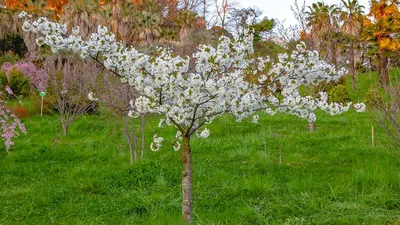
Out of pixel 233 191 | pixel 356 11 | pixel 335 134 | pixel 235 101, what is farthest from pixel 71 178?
pixel 356 11

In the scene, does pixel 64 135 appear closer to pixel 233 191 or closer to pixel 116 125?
pixel 116 125

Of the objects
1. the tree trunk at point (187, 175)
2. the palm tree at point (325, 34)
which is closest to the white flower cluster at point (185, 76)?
the tree trunk at point (187, 175)

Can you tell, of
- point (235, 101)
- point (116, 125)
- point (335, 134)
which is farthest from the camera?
point (116, 125)

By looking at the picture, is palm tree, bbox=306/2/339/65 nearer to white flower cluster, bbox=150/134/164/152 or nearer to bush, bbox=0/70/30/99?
white flower cluster, bbox=150/134/164/152

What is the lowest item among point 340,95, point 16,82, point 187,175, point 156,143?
point 187,175

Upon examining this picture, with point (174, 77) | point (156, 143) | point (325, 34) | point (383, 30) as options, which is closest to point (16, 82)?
point (325, 34)

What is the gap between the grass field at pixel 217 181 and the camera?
4.74 metres

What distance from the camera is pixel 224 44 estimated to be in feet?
12.5

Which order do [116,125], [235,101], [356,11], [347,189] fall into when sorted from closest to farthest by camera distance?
[235,101] → [347,189] → [116,125] → [356,11]

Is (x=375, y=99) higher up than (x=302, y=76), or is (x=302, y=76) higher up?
(x=302, y=76)

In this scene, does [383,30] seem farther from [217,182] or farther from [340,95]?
[217,182]

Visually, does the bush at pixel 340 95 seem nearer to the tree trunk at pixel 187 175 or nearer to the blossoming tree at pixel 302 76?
the blossoming tree at pixel 302 76

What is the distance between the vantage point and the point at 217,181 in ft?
20.2

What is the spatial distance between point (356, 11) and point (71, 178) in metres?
25.8
